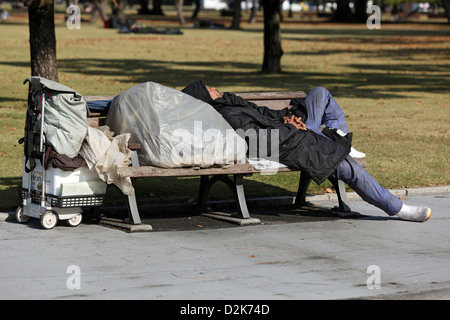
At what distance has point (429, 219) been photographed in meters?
7.95

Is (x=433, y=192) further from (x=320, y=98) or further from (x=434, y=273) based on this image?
(x=434, y=273)

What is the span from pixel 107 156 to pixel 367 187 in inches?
95.4

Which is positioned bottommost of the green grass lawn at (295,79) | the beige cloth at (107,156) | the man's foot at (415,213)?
the green grass lawn at (295,79)

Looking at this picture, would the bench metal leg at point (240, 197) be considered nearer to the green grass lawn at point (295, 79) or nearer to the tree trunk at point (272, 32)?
the green grass lawn at point (295, 79)

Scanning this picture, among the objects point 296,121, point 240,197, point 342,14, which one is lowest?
point 342,14

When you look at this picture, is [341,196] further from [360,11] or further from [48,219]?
[360,11]

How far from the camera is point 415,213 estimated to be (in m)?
7.76

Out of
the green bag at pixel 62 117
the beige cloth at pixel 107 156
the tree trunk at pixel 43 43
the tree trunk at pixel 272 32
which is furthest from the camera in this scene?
the tree trunk at pixel 272 32

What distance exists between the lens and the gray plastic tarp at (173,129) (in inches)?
290

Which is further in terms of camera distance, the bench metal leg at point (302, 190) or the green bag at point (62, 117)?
the bench metal leg at point (302, 190)

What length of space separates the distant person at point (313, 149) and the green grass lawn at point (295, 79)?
4.05 ft

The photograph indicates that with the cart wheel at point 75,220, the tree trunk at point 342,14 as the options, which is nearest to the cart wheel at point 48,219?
the cart wheel at point 75,220

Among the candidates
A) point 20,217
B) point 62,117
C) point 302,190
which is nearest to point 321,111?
point 302,190

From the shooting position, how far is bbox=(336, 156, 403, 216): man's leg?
768 cm
